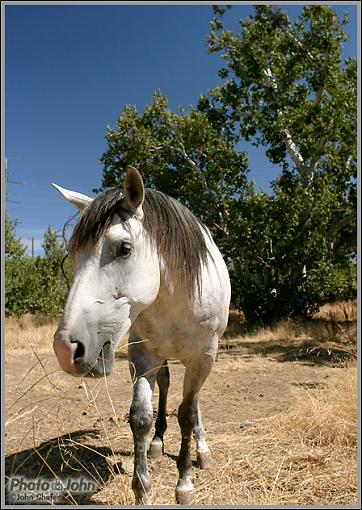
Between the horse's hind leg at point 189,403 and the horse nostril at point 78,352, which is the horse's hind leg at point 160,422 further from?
the horse nostril at point 78,352

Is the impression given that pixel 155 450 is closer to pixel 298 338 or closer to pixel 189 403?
pixel 189 403

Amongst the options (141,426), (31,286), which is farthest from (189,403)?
(31,286)

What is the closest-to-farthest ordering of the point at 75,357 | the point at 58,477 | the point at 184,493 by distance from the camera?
the point at 75,357 < the point at 184,493 < the point at 58,477

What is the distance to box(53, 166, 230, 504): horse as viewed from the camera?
5.04ft

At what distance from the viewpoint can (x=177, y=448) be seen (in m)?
3.06

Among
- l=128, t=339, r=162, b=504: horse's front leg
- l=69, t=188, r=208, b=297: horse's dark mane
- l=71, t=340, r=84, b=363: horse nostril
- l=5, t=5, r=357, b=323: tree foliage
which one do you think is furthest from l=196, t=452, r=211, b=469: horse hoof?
l=5, t=5, r=357, b=323: tree foliage

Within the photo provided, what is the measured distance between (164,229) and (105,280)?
557mm

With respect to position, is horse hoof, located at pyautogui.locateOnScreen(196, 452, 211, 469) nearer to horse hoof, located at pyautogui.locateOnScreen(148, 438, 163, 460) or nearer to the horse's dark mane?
horse hoof, located at pyautogui.locateOnScreen(148, 438, 163, 460)

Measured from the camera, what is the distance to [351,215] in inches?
461

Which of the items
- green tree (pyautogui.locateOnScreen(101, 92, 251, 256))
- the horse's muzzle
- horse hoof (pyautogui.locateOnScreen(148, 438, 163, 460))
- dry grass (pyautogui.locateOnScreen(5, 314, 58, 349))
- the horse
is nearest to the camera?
the horse's muzzle

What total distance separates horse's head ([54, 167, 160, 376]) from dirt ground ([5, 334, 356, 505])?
193mm

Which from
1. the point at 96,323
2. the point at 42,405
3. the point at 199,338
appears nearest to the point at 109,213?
the point at 96,323

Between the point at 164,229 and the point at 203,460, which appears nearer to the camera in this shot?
the point at 164,229

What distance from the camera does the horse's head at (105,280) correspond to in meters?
1.46
